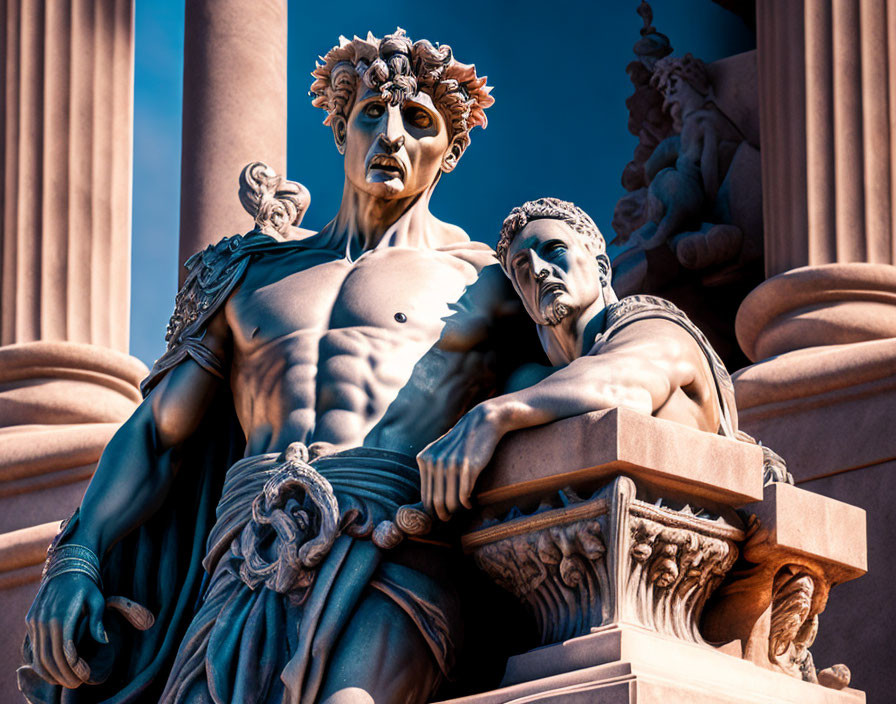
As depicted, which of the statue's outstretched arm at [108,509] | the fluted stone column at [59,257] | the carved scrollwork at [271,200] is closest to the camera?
the statue's outstretched arm at [108,509]

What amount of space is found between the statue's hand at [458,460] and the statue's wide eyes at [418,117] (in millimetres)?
1608

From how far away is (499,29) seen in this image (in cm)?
1586

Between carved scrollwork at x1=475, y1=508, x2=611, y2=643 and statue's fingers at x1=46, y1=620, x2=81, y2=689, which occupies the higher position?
carved scrollwork at x1=475, y1=508, x2=611, y2=643

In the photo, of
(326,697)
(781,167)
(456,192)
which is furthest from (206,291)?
(456,192)

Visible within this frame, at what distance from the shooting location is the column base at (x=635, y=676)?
5.54 metres

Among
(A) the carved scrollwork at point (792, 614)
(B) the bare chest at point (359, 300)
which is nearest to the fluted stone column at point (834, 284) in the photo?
(A) the carved scrollwork at point (792, 614)

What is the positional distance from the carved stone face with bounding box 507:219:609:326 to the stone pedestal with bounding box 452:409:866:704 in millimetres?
669

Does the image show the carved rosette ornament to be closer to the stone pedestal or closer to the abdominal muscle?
the stone pedestal

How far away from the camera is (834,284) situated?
389 inches

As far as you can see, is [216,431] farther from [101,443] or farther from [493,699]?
[101,443]

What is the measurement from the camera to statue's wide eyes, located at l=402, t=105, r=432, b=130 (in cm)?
739

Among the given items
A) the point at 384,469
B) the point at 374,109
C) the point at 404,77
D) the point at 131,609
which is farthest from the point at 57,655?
the point at 404,77

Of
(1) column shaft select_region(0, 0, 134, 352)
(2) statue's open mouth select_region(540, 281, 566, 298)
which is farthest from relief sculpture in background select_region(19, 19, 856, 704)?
(1) column shaft select_region(0, 0, 134, 352)

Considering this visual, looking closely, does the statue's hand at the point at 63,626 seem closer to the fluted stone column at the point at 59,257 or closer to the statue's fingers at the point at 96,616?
the statue's fingers at the point at 96,616
